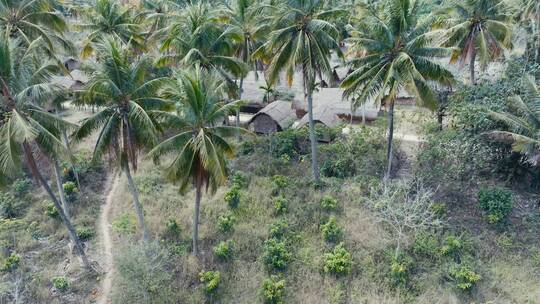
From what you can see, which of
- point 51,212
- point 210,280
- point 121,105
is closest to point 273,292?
point 210,280

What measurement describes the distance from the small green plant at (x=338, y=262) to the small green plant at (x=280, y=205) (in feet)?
13.9

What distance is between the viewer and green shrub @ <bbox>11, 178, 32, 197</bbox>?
28859 mm

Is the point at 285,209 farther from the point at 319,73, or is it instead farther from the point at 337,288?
the point at 319,73

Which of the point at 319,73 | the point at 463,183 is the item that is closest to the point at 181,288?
the point at 319,73

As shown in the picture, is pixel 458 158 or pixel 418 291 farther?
pixel 458 158

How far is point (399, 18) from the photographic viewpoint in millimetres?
21516

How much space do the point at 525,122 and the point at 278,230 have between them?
15254 mm

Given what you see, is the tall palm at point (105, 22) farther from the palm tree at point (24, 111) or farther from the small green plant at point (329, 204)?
the small green plant at point (329, 204)

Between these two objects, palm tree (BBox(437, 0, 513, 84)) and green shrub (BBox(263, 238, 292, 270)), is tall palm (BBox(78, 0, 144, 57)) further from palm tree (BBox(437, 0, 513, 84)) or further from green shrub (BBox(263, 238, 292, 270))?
palm tree (BBox(437, 0, 513, 84))

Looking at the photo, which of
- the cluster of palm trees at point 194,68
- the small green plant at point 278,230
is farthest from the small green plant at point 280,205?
the cluster of palm trees at point 194,68

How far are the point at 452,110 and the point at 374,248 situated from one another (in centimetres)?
1117

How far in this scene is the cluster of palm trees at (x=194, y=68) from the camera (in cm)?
1864

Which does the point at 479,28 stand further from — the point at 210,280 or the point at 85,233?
the point at 85,233

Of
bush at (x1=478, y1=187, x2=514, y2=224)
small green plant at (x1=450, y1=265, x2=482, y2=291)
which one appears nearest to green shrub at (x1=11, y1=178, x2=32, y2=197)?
small green plant at (x1=450, y1=265, x2=482, y2=291)
